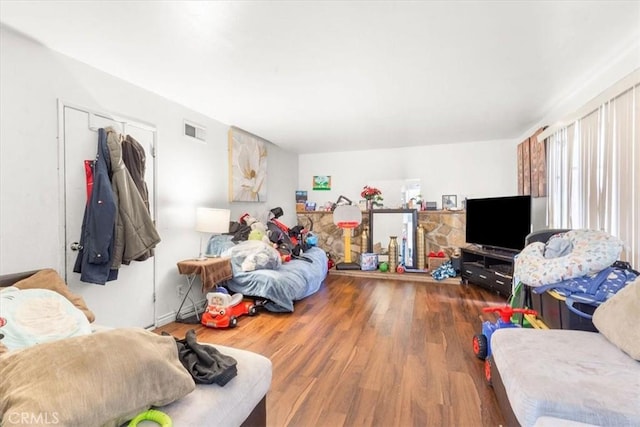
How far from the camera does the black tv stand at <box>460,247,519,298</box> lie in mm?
3752

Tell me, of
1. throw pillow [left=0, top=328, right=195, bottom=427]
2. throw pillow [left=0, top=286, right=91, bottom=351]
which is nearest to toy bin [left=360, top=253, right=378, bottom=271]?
throw pillow [left=0, top=286, right=91, bottom=351]

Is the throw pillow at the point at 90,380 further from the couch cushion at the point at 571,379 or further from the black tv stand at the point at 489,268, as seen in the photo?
the black tv stand at the point at 489,268

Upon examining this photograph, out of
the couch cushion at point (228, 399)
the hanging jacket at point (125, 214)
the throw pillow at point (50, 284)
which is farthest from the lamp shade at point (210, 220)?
the couch cushion at point (228, 399)

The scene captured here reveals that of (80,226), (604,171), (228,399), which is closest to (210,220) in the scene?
→ (80,226)

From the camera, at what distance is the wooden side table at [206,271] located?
2.94 m

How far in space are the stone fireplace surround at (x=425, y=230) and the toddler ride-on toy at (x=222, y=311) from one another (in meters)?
3.04

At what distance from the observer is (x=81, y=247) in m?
2.26

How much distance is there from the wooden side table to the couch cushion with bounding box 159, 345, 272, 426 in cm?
174

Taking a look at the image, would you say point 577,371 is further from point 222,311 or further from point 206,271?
point 206,271

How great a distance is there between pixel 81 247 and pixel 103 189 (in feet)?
1.58

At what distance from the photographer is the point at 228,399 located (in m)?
1.09

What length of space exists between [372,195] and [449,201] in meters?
1.37

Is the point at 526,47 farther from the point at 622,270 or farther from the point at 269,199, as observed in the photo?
the point at 269,199

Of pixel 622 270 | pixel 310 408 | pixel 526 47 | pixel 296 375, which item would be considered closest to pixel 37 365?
pixel 310 408
